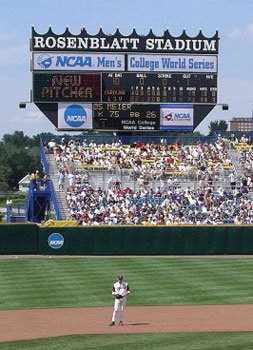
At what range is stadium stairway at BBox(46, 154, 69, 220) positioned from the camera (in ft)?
154

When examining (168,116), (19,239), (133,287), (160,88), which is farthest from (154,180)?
(133,287)

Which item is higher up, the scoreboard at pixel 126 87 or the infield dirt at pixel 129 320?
the scoreboard at pixel 126 87

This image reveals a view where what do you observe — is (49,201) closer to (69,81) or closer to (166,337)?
(69,81)

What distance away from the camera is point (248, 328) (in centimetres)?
2319

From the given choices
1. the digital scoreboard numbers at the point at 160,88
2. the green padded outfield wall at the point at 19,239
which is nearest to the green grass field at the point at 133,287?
the green padded outfield wall at the point at 19,239

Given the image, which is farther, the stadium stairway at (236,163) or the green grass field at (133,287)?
Answer: the stadium stairway at (236,163)

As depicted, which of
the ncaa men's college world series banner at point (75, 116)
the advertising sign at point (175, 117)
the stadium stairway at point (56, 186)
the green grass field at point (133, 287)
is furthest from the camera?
the advertising sign at point (175, 117)

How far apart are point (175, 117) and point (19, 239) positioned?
14.6 metres

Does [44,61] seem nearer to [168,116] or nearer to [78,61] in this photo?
[78,61]

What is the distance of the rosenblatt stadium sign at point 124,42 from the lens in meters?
49.6

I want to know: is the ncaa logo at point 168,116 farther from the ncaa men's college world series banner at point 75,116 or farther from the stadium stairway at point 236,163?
the stadium stairway at point 236,163

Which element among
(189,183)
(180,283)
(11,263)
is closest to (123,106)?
(189,183)

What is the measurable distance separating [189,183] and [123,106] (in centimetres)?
633

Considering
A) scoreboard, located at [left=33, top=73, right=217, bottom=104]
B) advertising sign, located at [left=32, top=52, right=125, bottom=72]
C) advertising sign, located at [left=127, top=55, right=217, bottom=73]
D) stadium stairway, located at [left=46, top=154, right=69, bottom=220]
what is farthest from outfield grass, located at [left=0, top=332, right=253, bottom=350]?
advertising sign, located at [left=127, top=55, right=217, bottom=73]
